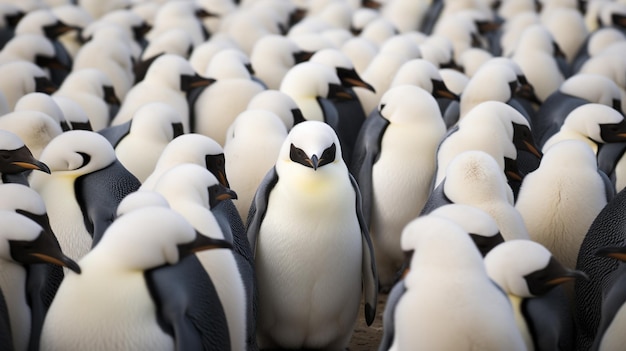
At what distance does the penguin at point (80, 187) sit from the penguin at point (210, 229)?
48 cm

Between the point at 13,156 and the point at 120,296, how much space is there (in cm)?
136

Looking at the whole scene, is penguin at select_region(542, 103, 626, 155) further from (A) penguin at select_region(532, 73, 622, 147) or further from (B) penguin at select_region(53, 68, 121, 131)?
(B) penguin at select_region(53, 68, 121, 131)

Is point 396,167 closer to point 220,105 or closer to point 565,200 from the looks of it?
point 565,200

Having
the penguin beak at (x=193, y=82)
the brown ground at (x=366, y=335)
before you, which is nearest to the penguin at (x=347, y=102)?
the penguin beak at (x=193, y=82)

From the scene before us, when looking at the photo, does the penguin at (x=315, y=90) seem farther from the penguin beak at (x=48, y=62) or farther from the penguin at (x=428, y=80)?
the penguin beak at (x=48, y=62)

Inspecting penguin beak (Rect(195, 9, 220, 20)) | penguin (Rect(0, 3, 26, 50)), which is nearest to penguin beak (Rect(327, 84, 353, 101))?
penguin (Rect(0, 3, 26, 50))

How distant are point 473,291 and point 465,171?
108 centimetres

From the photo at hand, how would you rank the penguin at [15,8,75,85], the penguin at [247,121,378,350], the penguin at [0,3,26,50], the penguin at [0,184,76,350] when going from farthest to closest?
the penguin at [0,3,26,50]
the penguin at [15,8,75,85]
the penguin at [247,121,378,350]
the penguin at [0,184,76,350]

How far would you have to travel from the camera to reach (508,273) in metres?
3.39

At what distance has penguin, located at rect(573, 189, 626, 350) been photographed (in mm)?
3888

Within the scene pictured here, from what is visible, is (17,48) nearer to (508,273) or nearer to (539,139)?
(539,139)

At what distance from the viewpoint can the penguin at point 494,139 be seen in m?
4.73

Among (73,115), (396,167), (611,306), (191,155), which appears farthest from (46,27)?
(611,306)

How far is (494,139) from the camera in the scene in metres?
4.76
